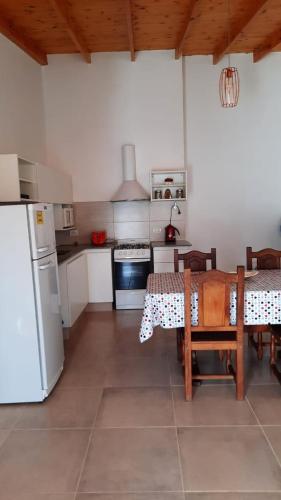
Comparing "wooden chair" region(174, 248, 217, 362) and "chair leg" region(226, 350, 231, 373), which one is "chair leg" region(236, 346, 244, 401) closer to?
"chair leg" region(226, 350, 231, 373)

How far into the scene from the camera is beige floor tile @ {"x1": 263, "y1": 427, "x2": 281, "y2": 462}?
188 cm

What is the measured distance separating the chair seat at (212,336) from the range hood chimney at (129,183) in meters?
2.63

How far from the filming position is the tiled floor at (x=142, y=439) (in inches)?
65.6

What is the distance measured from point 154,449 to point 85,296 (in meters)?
2.59

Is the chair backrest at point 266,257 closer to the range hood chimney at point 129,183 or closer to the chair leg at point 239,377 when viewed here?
the chair leg at point 239,377

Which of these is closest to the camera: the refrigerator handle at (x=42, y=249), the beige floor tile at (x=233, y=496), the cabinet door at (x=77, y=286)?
the beige floor tile at (x=233, y=496)

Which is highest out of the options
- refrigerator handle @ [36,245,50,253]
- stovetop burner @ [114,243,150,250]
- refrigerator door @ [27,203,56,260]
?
refrigerator door @ [27,203,56,260]

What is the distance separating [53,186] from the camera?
4.11m

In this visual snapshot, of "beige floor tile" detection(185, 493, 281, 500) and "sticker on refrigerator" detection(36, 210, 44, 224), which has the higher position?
"sticker on refrigerator" detection(36, 210, 44, 224)

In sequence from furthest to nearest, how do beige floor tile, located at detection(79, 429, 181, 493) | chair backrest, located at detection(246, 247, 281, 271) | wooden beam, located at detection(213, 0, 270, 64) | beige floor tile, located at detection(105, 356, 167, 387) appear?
1. wooden beam, located at detection(213, 0, 270, 64)
2. chair backrest, located at detection(246, 247, 281, 271)
3. beige floor tile, located at detection(105, 356, 167, 387)
4. beige floor tile, located at detection(79, 429, 181, 493)

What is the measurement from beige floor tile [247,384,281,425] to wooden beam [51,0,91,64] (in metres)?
3.58

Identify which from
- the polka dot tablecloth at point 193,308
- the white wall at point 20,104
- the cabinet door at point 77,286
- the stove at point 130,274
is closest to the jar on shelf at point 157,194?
the stove at point 130,274

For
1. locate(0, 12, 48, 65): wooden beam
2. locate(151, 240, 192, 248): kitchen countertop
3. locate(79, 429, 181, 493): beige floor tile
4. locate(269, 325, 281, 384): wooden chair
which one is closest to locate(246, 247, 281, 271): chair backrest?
locate(269, 325, 281, 384): wooden chair

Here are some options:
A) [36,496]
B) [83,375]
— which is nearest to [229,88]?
[83,375]
